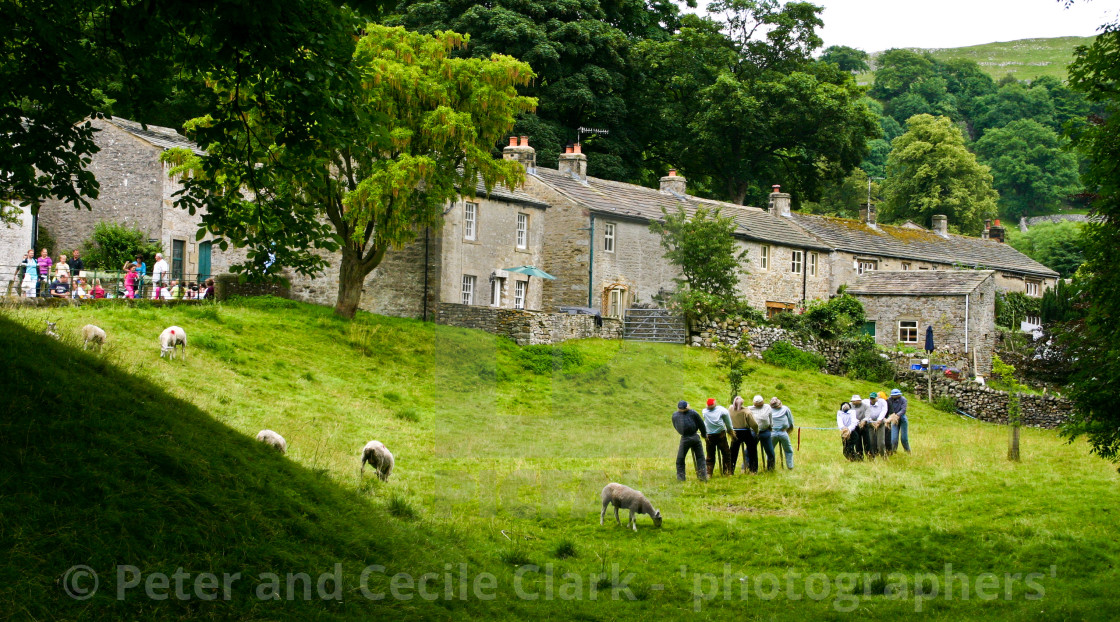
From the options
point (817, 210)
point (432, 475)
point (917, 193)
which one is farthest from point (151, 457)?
point (817, 210)

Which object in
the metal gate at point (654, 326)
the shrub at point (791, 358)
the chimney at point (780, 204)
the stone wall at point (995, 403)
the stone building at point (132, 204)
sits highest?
the chimney at point (780, 204)

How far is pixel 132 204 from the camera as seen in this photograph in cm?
3247

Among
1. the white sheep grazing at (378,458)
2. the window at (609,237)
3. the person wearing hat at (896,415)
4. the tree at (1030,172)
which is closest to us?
the white sheep grazing at (378,458)

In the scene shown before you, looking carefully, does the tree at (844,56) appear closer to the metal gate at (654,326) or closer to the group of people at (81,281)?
the metal gate at (654,326)

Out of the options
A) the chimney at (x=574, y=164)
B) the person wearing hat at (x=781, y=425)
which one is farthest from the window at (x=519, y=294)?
the person wearing hat at (x=781, y=425)

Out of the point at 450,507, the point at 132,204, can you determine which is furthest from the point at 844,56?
the point at 450,507

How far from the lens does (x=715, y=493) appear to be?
1711 centimetres

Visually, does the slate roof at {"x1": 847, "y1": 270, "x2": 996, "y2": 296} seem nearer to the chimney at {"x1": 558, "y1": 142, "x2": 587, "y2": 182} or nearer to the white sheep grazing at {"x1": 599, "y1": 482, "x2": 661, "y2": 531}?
the chimney at {"x1": 558, "y1": 142, "x2": 587, "y2": 182}

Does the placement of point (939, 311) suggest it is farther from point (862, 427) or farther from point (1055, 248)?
point (1055, 248)

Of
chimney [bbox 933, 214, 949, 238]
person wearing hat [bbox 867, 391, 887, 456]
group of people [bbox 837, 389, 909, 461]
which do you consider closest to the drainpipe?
group of people [bbox 837, 389, 909, 461]

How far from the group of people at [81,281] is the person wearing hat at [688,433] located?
1689 centimetres

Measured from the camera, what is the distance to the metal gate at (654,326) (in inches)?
1506

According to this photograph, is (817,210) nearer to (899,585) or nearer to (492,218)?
(492,218)

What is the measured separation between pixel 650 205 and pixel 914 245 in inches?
889
